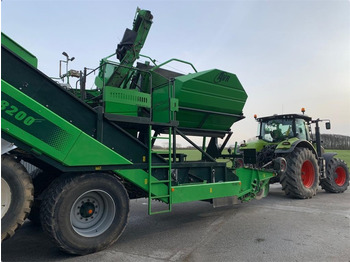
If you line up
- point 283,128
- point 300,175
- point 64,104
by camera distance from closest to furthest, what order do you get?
point 64,104, point 300,175, point 283,128

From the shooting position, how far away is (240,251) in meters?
3.70

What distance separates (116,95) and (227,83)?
7.95ft

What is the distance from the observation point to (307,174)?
803 cm

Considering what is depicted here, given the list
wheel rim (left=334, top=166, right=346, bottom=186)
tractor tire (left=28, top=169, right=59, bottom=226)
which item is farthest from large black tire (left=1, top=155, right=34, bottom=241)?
wheel rim (left=334, top=166, right=346, bottom=186)

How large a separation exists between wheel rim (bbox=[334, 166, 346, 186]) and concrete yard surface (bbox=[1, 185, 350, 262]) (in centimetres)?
321

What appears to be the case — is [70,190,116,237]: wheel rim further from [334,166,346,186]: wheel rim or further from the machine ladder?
[334,166,346,186]: wheel rim

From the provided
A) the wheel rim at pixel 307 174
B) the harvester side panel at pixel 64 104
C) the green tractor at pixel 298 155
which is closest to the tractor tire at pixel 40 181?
the harvester side panel at pixel 64 104

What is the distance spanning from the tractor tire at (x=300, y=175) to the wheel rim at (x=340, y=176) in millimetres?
1778

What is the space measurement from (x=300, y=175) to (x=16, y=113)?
6.94m

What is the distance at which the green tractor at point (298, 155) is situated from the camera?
734 cm

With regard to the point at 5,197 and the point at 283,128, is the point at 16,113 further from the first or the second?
the point at 283,128

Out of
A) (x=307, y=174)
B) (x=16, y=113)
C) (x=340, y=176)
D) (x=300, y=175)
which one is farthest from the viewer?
(x=340, y=176)

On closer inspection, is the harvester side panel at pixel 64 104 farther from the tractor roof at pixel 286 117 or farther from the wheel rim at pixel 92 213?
the tractor roof at pixel 286 117

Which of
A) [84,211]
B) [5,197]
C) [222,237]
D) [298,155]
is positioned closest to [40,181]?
[84,211]
